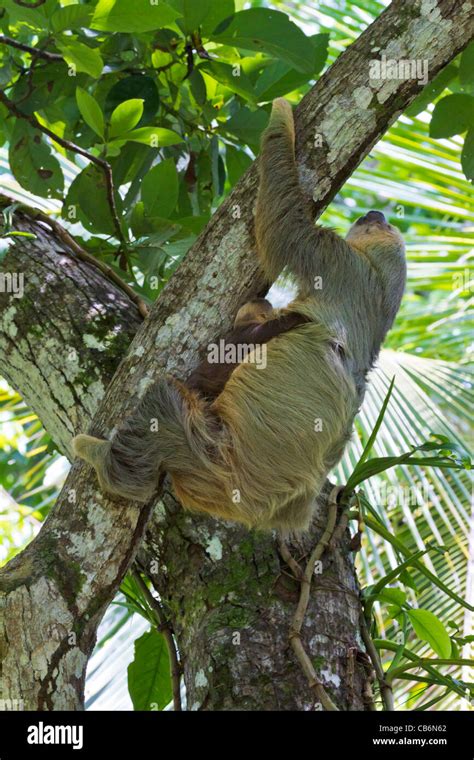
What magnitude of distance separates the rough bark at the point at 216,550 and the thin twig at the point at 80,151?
848 mm

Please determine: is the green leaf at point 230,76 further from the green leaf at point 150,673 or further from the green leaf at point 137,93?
the green leaf at point 150,673

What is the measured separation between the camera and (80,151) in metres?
4.46

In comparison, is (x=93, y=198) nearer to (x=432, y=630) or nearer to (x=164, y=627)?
(x=164, y=627)

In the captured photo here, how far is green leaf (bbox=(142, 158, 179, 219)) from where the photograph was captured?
457 cm

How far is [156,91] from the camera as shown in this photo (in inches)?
190

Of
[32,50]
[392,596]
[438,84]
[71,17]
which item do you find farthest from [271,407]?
[32,50]

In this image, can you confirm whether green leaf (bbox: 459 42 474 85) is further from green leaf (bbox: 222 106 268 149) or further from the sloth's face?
green leaf (bbox: 222 106 268 149)

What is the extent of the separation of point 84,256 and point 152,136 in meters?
0.79

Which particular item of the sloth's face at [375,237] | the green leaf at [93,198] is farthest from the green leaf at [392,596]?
the green leaf at [93,198]

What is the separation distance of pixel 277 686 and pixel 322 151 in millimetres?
2278

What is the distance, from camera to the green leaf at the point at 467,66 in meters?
4.33

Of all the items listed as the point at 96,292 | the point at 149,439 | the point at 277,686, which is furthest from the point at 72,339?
the point at 277,686

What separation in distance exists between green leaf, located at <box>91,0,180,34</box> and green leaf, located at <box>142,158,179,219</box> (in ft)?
2.58
